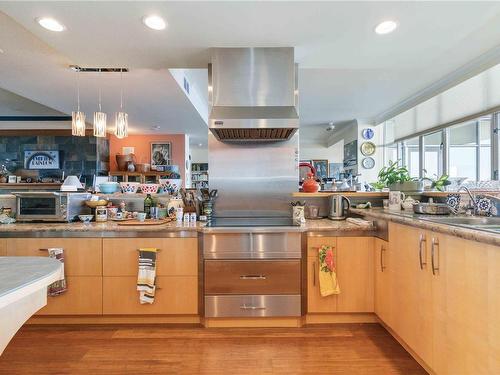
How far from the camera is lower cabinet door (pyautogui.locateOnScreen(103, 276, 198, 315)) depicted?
2.12 metres

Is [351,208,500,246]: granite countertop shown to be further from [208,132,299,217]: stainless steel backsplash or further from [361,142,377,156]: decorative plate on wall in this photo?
[361,142,377,156]: decorative plate on wall

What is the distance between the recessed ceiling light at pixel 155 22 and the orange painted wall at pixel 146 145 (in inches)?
197

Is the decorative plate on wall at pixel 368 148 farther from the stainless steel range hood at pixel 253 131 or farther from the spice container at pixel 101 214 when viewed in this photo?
the spice container at pixel 101 214

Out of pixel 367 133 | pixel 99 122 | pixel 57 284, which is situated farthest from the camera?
pixel 367 133

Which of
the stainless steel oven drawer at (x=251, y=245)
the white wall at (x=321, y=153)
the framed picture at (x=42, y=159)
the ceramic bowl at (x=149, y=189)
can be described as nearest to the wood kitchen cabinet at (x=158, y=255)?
the stainless steel oven drawer at (x=251, y=245)

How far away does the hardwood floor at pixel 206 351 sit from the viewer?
1.71 meters

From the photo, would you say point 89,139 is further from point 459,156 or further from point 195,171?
point 459,156

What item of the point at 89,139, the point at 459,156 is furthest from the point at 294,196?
the point at 89,139

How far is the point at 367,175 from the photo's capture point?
6.34 m

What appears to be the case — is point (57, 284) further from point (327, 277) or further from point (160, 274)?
point (327, 277)

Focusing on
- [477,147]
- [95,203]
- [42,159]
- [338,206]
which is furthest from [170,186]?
[477,147]

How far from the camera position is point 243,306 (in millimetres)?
2102

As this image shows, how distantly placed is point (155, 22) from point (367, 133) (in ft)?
18.2

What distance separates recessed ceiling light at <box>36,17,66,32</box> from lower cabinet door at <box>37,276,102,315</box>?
1868 mm
